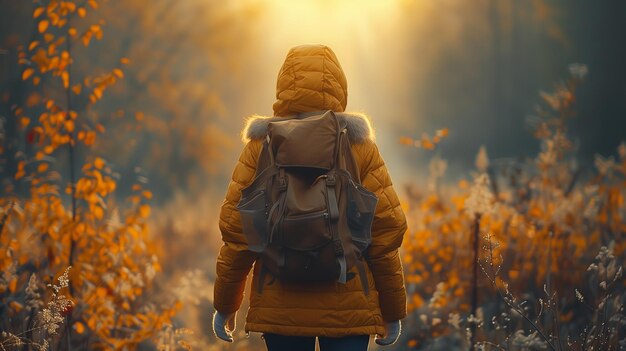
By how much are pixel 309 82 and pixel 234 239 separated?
2.03 feet

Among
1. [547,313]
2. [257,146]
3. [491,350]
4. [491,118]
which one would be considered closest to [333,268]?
[257,146]

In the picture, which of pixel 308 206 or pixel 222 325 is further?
pixel 222 325

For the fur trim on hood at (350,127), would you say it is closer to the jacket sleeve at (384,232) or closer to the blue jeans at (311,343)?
the jacket sleeve at (384,232)

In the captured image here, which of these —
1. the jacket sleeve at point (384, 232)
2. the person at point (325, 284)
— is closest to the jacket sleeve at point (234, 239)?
the person at point (325, 284)

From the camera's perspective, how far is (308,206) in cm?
243

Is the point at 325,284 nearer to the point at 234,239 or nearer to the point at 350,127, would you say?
the point at 234,239

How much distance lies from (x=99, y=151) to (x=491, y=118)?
2.86m

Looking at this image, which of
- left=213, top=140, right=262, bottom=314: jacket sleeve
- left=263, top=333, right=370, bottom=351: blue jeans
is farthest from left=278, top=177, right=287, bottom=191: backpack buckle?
left=263, top=333, right=370, bottom=351: blue jeans

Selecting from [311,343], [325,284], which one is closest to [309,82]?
[325,284]

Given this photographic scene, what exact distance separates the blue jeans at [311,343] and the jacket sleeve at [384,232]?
0.57ft

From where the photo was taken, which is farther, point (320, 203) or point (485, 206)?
point (485, 206)

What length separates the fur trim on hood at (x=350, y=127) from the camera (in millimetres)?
2596

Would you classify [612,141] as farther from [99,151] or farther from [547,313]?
[99,151]

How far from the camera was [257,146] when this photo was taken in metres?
2.68
